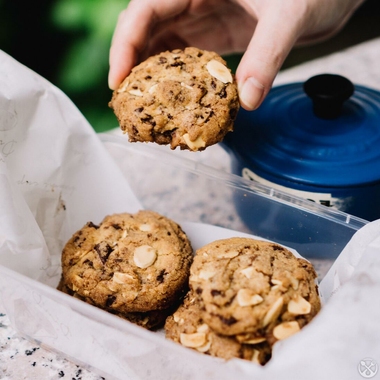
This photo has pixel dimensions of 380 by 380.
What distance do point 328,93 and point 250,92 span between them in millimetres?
252

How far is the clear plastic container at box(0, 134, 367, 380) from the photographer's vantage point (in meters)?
0.75

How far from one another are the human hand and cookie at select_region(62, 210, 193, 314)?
319mm

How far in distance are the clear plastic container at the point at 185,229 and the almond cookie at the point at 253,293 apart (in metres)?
0.07

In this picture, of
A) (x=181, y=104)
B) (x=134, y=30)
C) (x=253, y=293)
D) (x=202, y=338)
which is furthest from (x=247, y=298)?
(x=134, y=30)

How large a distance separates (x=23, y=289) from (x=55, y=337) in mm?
116

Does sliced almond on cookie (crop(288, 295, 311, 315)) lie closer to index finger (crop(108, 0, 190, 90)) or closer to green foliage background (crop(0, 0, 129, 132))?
index finger (crop(108, 0, 190, 90))

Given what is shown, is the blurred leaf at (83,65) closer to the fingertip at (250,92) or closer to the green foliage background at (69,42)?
the green foliage background at (69,42)

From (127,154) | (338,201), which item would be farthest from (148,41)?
(338,201)

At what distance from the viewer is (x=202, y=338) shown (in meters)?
0.79

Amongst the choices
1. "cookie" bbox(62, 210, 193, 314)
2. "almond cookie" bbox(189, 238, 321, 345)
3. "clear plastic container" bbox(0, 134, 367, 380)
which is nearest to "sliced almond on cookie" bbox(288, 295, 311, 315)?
"almond cookie" bbox(189, 238, 321, 345)

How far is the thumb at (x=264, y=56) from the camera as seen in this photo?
96 cm

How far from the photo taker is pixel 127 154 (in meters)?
1.27

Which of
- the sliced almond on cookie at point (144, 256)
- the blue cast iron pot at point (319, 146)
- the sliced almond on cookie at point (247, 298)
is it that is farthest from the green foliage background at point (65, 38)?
the sliced almond on cookie at point (247, 298)

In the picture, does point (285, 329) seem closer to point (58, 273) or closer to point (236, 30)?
point (58, 273)
